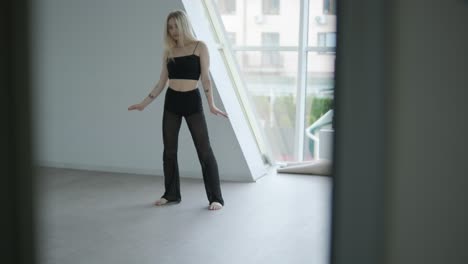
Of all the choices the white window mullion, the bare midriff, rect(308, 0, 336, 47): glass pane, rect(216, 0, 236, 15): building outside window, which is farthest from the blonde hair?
rect(216, 0, 236, 15): building outside window

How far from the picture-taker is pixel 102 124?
608cm

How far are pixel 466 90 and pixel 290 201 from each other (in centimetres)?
376

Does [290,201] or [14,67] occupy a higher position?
[14,67]

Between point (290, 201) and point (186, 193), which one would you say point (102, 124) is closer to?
point (186, 193)

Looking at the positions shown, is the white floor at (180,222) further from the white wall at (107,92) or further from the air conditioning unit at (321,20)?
the air conditioning unit at (321,20)

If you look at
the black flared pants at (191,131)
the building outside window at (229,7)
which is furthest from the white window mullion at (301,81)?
the black flared pants at (191,131)

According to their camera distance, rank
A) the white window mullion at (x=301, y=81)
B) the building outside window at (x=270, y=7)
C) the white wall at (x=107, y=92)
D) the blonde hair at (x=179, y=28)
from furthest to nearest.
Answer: the building outside window at (x=270, y=7)
the white window mullion at (x=301, y=81)
the white wall at (x=107, y=92)
the blonde hair at (x=179, y=28)

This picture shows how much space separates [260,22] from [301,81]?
1026 millimetres

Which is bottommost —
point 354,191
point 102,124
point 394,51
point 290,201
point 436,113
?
point 290,201

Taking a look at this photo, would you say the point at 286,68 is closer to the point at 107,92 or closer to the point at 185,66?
the point at 107,92

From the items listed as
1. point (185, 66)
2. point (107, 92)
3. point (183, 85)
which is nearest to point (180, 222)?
point (183, 85)

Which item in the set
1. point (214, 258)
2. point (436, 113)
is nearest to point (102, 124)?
point (214, 258)

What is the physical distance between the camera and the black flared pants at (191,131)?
4426 mm

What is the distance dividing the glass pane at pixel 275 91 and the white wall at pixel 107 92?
1347mm
